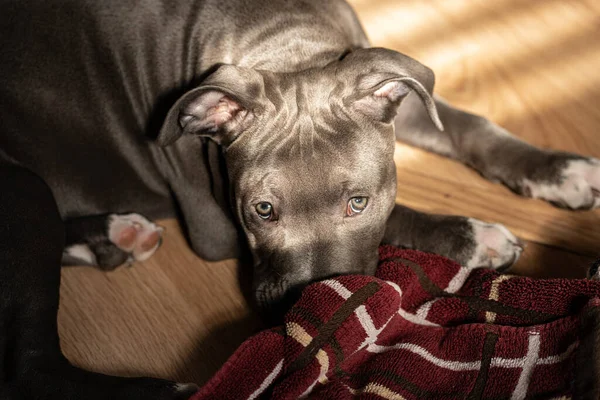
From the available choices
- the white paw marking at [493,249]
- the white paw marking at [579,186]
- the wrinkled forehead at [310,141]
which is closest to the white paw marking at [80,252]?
the wrinkled forehead at [310,141]

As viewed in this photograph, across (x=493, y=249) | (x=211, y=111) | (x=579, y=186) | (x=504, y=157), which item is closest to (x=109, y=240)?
(x=211, y=111)

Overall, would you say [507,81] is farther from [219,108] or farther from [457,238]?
[219,108]

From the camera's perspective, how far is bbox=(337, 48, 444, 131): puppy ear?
8.18 ft

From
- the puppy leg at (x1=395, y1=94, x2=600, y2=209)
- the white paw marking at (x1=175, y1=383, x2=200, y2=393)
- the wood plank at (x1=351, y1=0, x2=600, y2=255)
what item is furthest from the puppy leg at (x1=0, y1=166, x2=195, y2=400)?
the puppy leg at (x1=395, y1=94, x2=600, y2=209)

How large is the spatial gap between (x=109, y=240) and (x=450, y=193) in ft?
5.30

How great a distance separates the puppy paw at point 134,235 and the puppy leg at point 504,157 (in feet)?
4.24

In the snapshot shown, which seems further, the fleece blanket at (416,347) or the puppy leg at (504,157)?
the puppy leg at (504,157)

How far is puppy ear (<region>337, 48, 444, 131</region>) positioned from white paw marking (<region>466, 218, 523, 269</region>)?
1.84 feet

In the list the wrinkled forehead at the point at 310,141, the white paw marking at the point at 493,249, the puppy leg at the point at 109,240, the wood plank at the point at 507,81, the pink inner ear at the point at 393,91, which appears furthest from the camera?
the puppy leg at the point at 109,240

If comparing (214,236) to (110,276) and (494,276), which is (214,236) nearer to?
(110,276)

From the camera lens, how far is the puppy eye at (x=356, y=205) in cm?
247

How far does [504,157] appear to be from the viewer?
123 inches

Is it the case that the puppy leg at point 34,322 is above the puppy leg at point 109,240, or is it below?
above

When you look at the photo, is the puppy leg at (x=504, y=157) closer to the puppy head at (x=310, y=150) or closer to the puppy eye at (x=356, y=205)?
the puppy head at (x=310, y=150)
